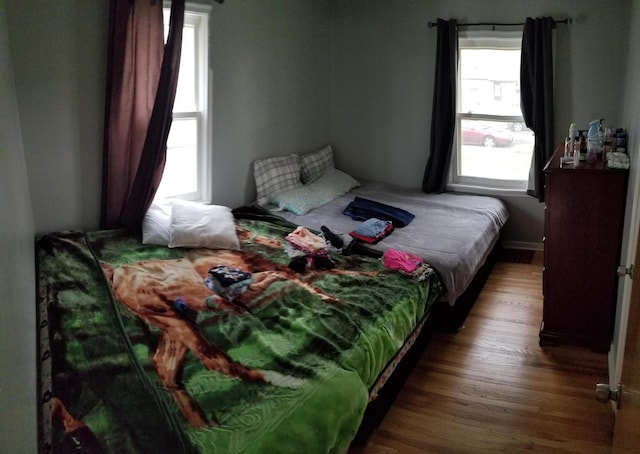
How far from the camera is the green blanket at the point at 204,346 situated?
5.82 feet

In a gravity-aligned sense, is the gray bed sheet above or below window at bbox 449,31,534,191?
Result: below

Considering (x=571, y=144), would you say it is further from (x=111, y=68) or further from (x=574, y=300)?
(x=111, y=68)

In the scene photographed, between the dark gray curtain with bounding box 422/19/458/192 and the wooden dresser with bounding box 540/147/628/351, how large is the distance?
6.10 feet

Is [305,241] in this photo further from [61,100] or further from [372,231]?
[61,100]

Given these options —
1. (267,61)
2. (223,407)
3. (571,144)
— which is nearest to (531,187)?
(571,144)

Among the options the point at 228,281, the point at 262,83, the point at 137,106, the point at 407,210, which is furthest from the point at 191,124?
the point at 407,210

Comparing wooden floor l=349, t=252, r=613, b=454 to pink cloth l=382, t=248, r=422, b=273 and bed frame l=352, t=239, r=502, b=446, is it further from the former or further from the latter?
pink cloth l=382, t=248, r=422, b=273

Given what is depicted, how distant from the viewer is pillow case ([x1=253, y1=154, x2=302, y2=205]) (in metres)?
4.54

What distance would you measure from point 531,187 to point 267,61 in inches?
96.1

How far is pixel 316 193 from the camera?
4742mm

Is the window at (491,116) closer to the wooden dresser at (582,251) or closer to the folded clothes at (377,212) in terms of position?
the folded clothes at (377,212)

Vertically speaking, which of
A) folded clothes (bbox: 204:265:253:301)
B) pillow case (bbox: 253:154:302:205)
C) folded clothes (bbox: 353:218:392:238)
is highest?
pillow case (bbox: 253:154:302:205)

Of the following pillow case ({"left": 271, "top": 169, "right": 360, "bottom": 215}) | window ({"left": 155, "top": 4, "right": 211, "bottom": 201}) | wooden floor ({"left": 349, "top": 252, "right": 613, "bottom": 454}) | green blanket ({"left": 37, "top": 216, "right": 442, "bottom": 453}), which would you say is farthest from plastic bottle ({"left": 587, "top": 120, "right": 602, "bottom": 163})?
window ({"left": 155, "top": 4, "right": 211, "bottom": 201})

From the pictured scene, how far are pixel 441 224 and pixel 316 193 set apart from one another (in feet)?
3.50
